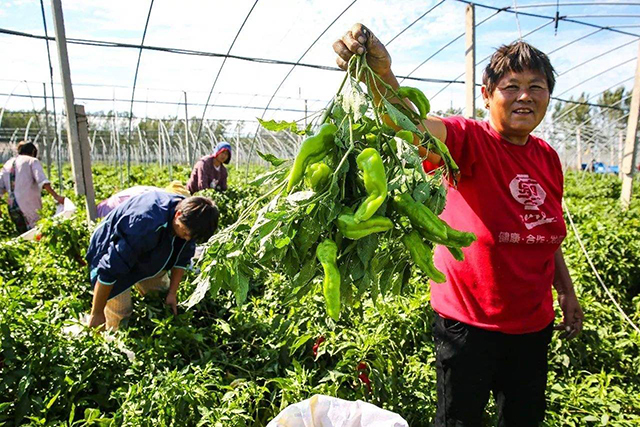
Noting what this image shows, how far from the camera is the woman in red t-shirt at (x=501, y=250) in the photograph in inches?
71.5

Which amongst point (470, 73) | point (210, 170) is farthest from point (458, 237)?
point (210, 170)

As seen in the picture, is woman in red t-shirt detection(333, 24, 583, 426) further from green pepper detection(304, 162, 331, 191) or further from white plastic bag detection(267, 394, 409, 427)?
green pepper detection(304, 162, 331, 191)

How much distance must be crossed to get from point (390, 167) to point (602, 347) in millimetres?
2824

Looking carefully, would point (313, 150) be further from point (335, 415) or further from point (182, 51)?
point (182, 51)

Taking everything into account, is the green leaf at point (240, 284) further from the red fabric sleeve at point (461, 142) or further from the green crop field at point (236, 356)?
the red fabric sleeve at point (461, 142)

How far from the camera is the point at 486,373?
1880mm

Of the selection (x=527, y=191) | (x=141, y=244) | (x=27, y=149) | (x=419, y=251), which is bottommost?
(x=141, y=244)

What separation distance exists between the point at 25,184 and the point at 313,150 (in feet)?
21.2

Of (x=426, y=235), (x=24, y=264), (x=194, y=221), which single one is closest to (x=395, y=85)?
(x=426, y=235)

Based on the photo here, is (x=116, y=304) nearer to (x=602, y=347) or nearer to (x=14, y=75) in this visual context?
(x=602, y=347)

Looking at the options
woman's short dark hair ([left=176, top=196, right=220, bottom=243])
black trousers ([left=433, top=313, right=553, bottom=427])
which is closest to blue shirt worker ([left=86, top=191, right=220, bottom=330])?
woman's short dark hair ([left=176, top=196, right=220, bottom=243])

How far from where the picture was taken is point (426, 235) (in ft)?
3.69

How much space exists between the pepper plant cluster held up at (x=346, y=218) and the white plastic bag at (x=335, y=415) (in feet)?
2.03

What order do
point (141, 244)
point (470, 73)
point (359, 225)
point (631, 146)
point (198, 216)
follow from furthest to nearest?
A: point (631, 146)
point (470, 73)
point (141, 244)
point (198, 216)
point (359, 225)
